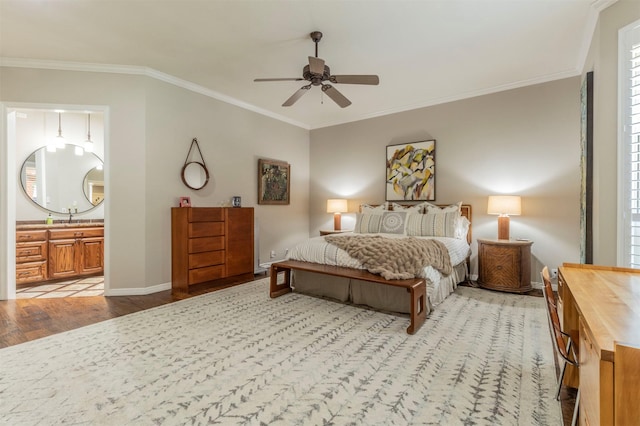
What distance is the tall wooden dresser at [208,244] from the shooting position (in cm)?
386

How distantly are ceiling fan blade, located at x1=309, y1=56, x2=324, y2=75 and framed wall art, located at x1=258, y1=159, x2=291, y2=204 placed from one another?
285 cm

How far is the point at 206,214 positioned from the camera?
4.05 metres

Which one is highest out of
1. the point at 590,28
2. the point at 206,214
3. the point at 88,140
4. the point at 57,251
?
the point at 590,28

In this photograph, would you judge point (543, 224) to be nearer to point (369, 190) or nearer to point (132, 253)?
point (369, 190)

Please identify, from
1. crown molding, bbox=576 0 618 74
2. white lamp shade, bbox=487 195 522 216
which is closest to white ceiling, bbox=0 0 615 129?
crown molding, bbox=576 0 618 74

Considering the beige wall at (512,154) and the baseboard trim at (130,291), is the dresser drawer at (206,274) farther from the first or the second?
the beige wall at (512,154)

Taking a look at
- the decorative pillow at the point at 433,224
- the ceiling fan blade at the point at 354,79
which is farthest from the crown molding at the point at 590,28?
the decorative pillow at the point at 433,224

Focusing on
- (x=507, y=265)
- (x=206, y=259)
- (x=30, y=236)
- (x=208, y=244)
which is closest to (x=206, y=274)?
(x=206, y=259)

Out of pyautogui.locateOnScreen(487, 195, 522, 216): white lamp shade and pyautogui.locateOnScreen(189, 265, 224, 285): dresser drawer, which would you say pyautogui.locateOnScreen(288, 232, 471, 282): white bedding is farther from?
pyautogui.locateOnScreen(189, 265, 224, 285): dresser drawer

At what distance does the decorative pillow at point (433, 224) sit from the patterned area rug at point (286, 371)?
54.9 inches

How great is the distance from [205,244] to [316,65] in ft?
8.91

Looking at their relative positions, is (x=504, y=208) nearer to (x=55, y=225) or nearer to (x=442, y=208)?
(x=442, y=208)

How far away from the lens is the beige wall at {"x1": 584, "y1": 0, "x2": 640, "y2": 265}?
2.35 meters

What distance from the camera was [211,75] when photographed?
4.03 m
